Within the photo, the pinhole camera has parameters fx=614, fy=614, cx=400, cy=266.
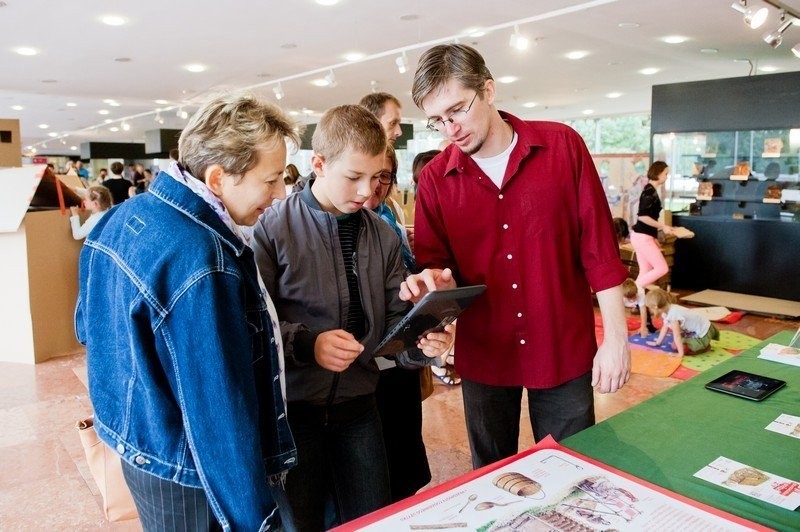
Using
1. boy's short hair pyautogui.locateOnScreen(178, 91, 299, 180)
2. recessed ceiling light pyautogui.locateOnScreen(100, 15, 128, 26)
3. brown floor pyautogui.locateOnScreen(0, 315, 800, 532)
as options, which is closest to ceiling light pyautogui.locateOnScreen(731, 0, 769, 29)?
brown floor pyautogui.locateOnScreen(0, 315, 800, 532)

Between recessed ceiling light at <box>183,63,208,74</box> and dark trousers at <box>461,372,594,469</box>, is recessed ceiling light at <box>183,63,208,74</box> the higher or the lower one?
the higher one

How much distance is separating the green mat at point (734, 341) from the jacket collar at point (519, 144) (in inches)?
174

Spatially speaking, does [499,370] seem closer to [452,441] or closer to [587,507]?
[587,507]

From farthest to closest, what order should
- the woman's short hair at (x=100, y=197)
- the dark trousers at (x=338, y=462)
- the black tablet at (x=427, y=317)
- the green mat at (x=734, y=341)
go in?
the woman's short hair at (x=100, y=197), the green mat at (x=734, y=341), the dark trousers at (x=338, y=462), the black tablet at (x=427, y=317)

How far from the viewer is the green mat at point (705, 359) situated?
15.7 ft

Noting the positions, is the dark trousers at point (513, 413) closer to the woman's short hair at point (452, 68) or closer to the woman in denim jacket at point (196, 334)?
the woman in denim jacket at point (196, 334)

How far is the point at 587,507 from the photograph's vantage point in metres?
1.13

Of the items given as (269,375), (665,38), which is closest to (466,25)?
(665,38)

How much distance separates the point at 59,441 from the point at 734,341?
5.41 m

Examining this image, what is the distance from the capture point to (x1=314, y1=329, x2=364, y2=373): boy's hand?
1.42 metres

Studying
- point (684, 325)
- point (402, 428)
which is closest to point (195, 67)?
point (684, 325)

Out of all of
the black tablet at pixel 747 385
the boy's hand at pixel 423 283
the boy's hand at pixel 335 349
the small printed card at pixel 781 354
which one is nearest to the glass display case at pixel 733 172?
the small printed card at pixel 781 354

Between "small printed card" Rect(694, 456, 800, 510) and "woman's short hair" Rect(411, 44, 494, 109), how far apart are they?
1083 millimetres

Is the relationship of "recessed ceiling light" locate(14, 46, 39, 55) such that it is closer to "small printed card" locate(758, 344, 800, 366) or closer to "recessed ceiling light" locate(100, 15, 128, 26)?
"recessed ceiling light" locate(100, 15, 128, 26)
